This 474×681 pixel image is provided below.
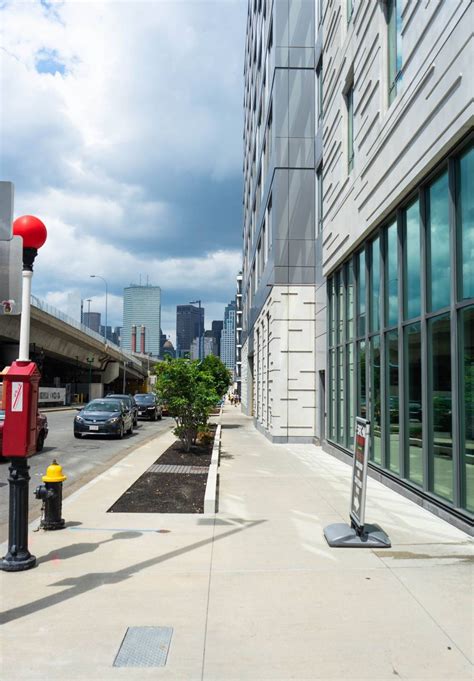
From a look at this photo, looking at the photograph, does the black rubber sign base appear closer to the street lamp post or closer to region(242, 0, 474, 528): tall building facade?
region(242, 0, 474, 528): tall building facade

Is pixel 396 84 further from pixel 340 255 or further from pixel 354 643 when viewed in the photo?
pixel 354 643

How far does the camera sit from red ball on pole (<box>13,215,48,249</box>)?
586cm

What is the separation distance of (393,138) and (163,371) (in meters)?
8.67

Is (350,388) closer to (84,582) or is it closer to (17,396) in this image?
(84,582)

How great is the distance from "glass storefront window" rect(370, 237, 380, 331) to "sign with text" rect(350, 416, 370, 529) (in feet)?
17.2

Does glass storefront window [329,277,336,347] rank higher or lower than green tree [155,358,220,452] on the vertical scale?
higher

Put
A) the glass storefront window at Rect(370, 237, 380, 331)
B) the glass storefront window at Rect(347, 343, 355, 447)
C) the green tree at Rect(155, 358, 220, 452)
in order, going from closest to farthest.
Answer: the glass storefront window at Rect(370, 237, 380, 331) < the glass storefront window at Rect(347, 343, 355, 447) < the green tree at Rect(155, 358, 220, 452)

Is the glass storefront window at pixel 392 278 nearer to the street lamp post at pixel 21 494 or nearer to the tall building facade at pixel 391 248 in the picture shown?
the tall building facade at pixel 391 248

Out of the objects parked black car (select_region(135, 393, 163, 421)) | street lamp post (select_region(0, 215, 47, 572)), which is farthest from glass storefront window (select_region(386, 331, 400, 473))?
parked black car (select_region(135, 393, 163, 421))

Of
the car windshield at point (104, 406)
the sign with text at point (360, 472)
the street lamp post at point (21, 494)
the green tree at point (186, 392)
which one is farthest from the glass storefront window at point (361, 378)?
the car windshield at point (104, 406)

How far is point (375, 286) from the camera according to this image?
12000 millimetres

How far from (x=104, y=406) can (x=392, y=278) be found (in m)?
14.6

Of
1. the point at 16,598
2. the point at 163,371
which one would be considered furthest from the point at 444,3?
the point at 163,371

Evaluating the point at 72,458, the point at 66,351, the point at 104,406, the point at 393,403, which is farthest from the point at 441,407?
the point at 66,351
